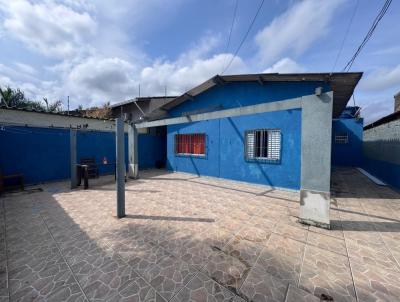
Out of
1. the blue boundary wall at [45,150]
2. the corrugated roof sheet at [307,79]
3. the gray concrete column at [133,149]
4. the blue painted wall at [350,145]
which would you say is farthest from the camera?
the blue painted wall at [350,145]

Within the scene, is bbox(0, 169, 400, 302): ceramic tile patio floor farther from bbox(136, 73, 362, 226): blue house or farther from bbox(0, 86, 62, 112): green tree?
bbox(0, 86, 62, 112): green tree

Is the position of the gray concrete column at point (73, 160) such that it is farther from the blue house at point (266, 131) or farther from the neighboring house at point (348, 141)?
the neighboring house at point (348, 141)

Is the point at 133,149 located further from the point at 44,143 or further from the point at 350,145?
the point at 350,145

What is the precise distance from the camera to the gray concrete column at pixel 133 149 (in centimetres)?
859

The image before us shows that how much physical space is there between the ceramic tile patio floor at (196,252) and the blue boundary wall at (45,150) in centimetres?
238

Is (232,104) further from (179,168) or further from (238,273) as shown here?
(238,273)

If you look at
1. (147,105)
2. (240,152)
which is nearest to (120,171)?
(240,152)

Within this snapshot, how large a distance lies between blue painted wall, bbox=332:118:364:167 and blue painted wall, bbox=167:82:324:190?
10.1 m

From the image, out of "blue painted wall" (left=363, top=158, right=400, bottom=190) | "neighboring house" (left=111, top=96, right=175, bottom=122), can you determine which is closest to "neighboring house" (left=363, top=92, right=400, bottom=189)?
"blue painted wall" (left=363, top=158, right=400, bottom=190)

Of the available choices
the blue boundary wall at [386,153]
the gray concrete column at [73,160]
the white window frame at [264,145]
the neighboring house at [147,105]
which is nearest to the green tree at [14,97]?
the neighboring house at [147,105]

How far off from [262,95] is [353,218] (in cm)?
501

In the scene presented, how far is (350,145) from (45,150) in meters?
18.8

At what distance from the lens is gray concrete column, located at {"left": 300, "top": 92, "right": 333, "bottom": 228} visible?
363 centimetres

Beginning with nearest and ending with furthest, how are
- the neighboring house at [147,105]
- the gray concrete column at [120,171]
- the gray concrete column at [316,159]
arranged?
the gray concrete column at [316,159], the gray concrete column at [120,171], the neighboring house at [147,105]
